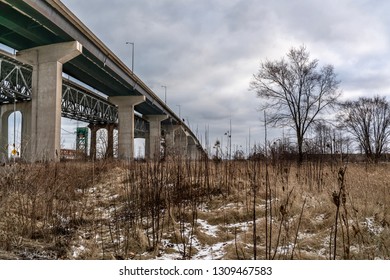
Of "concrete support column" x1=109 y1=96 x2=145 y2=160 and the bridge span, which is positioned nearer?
the bridge span

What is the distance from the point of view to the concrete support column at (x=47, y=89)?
16.5 m

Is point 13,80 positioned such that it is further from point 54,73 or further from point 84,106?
point 54,73

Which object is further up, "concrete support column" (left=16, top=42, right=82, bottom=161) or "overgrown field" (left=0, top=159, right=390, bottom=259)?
"concrete support column" (left=16, top=42, right=82, bottom=161)

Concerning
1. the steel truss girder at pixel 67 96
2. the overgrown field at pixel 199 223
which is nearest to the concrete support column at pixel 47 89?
the steel truss girder at pixel 67 96

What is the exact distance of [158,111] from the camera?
1465 inches

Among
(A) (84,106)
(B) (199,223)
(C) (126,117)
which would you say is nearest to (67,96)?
(A) (84,106)

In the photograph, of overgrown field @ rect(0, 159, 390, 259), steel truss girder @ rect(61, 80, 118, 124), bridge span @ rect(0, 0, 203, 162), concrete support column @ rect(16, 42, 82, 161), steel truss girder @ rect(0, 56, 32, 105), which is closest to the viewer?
overgrown field @ rect(0, 159, 390, 259)

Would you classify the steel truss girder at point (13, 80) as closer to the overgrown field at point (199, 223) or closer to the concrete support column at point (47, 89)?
the concrete support column at point (47, 89)

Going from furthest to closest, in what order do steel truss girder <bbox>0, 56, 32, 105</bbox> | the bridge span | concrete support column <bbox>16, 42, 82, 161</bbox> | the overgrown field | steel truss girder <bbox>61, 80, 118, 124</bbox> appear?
steel truss girder <bbox>61, 80, 118, 124</bbox>
steel truss girder <bbox>0, 56, 32, 105</bbox>
concrete support column <bbox>16, 42, 82, 161</bbox>
the bridge span
the overgrown field

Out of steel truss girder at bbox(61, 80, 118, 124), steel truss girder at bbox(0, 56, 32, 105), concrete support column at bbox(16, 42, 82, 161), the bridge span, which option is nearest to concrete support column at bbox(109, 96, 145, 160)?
the bridge span

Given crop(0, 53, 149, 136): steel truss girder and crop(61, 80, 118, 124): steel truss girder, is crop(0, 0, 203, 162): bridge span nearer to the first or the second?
crop(0, 53, 149, 136): steel truss girder

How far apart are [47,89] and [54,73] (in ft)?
3.46

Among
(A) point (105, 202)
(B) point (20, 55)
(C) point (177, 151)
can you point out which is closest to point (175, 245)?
(A) point (105, 202)

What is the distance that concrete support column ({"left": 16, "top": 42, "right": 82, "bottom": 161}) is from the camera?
1650 centimetres
